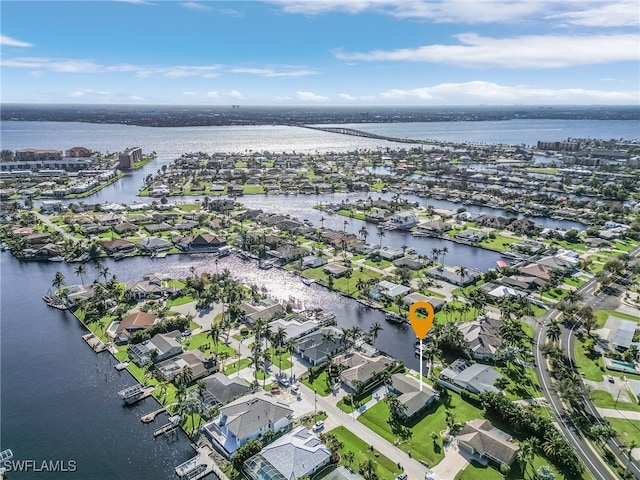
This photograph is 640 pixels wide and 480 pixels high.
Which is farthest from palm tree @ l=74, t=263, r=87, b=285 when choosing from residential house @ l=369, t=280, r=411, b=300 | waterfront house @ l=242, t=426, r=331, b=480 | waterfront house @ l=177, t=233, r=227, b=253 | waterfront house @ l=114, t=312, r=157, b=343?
waterfront house @ l=242, t=426, r=331, b=480

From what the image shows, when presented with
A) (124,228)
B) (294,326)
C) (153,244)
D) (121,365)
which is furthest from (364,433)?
(124,228)

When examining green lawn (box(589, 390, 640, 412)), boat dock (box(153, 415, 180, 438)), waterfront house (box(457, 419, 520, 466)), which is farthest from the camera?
green lawn (box(589, 390, 640, 412))

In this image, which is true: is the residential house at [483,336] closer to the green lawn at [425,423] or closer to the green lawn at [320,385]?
the green lawn at [425,423]

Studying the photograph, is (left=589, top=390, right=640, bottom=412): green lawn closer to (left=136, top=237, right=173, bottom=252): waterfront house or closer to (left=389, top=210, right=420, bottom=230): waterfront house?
(left=389, top=210, right=420, bottom=230): waterfront house

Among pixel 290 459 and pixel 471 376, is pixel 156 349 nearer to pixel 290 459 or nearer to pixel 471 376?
pixel 290 459

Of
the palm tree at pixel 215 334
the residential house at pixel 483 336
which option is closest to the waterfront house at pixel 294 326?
the palm tree at pixel 215 334
